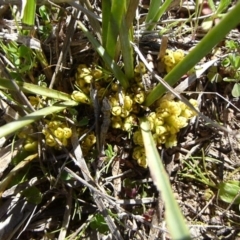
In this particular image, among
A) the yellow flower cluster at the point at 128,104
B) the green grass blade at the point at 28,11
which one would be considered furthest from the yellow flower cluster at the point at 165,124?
the green grass blade at the point at 28,11

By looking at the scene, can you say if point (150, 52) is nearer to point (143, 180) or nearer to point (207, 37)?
point (143, 180)

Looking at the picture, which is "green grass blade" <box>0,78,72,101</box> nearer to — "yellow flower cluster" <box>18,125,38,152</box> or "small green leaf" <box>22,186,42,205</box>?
"yellow flower cluster" <box>18,125,38,152</box>

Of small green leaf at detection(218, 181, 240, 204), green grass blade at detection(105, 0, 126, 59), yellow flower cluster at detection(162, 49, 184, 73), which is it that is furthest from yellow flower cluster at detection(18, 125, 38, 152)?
small green leaf at detection(218, 181, 240, 204)

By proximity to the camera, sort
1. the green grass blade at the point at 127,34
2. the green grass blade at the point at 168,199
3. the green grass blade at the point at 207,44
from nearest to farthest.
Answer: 1. the green grass blade at the point at 168,199
2. the green grass blade at the point at 207,44
3. the green grass blade at the point at 127,34

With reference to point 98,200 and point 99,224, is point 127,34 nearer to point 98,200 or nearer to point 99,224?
point 98,200

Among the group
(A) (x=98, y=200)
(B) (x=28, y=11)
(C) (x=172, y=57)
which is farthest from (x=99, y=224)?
(B) (x=28, y=11)

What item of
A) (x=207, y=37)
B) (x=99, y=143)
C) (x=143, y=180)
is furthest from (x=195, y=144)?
(x=207, y=37)

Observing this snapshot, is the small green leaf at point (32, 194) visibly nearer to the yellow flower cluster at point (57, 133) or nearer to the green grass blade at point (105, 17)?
the yellow flower cluster at point (57, 133)
